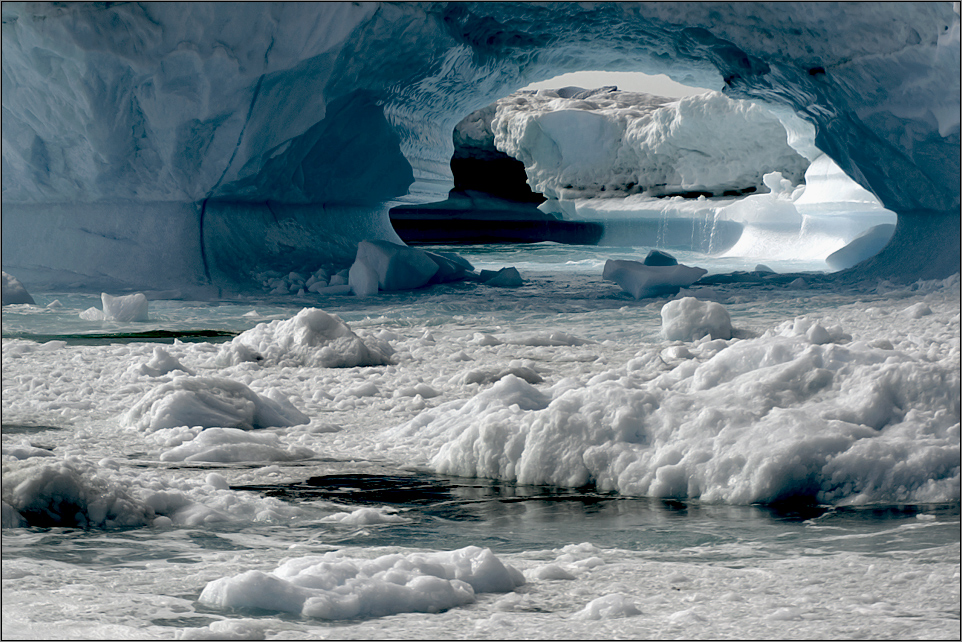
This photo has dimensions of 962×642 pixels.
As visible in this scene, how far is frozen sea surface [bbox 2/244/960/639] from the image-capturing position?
1.61 meters

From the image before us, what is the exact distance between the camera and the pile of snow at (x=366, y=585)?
63.6 inches

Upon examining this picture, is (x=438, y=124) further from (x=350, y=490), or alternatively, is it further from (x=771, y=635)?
(x=771, y=635)

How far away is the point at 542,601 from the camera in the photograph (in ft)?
5.49

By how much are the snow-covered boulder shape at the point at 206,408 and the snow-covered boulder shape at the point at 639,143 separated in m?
15.3

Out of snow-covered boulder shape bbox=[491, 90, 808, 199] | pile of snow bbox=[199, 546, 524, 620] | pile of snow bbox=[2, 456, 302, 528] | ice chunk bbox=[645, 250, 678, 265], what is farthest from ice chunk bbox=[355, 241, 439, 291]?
snow-covered boulder shape bbox=[491, 90, 808, 199]

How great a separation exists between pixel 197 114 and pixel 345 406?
14.1ft

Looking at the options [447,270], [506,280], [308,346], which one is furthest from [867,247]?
[308,346]

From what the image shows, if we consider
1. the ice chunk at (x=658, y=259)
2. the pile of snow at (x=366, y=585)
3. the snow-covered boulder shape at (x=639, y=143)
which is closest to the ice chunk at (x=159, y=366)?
the pile of snow at (x=366, y=585)

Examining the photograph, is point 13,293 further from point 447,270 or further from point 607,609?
point 607,609

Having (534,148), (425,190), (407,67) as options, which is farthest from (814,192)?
(534,148)

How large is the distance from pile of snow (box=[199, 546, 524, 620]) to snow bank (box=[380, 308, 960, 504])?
0.86 meters

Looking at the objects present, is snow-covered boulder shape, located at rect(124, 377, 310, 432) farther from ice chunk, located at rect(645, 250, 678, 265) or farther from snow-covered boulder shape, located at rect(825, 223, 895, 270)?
snow-covered boulder shape, located at rect(825, 223, 895, 270)

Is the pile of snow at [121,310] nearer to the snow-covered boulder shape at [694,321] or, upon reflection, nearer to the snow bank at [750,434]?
the snow-covered boulder shape at [694,321]

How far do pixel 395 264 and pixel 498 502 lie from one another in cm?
574
